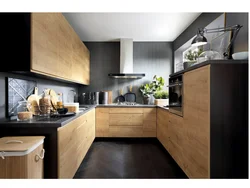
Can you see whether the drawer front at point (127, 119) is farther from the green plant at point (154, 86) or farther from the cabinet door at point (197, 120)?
the cabinet door at point (197, 120)

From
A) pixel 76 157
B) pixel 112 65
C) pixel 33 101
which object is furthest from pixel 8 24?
pixel 112 65

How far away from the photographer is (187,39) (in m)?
3.31

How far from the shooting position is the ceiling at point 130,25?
2801 mm

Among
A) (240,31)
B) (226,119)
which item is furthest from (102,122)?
(240,31)

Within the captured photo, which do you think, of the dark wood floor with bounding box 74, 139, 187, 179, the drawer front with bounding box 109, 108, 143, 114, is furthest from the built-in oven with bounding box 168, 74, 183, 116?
the drawer front with bounding box 109, 108, 143, 114

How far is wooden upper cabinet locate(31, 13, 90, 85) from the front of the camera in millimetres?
1519

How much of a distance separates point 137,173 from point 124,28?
107 inches

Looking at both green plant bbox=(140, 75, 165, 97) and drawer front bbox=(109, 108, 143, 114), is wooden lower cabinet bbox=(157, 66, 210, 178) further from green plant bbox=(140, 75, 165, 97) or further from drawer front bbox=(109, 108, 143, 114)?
green plant bbox=(140, 75, 165, 97)

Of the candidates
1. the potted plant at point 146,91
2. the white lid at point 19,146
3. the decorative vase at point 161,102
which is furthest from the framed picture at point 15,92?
the potted plant at point 146,91

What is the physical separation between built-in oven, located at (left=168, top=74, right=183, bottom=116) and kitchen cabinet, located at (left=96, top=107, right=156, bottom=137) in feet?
3.48

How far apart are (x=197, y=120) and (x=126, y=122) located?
206 centimetres

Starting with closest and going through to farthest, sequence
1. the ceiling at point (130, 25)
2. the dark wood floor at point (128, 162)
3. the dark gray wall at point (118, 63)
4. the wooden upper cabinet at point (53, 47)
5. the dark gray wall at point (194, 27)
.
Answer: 1. the wooden upper cabinet at point (53, 47)
2. the dark wood floor at point (128, 162)
3. the dark gray wall at point (194, 27)
4. the ceiling at point (130, 25)
5. the dark gray wall at point (118, 63)

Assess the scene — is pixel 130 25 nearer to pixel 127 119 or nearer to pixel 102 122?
pixel 127 119

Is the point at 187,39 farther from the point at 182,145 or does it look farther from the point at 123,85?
the point at 182,145
